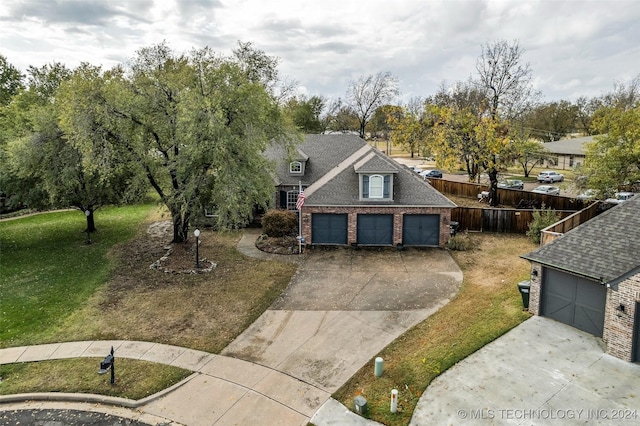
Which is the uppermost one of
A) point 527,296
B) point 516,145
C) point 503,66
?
point 503,66

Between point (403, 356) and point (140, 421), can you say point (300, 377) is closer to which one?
point (403, 356)

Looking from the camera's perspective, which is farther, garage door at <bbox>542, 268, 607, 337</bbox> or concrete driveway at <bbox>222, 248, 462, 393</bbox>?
garage door at <bbox>542, 268, 607, 337</bbox>

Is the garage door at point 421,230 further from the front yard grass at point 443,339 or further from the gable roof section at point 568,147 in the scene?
the gable roof section at point 568,147

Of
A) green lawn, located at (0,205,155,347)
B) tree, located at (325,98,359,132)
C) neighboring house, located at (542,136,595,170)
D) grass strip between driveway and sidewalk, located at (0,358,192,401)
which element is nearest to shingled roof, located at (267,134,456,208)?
green lawn, located at (0,205,155,347)

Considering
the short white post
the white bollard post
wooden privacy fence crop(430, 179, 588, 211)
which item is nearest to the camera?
the white bollard post

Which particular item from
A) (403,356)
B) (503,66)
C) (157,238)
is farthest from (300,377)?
(503,66)

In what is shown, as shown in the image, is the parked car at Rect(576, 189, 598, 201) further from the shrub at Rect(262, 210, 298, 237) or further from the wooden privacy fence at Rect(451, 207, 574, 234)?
the shrub at Rect(262, 210, 298, 237)
